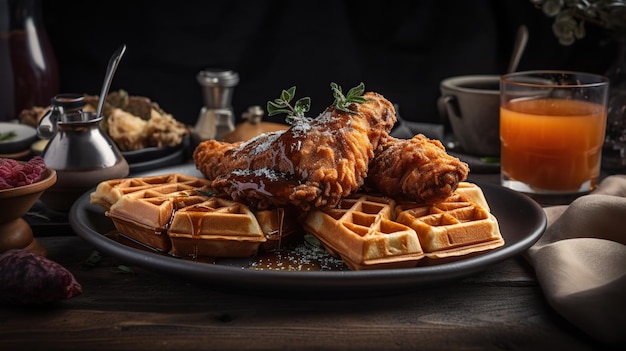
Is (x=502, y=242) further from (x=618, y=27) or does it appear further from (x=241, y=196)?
(x=618, y=27)

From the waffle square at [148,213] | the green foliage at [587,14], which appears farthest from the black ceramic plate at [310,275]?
the green foliage at [587,14]

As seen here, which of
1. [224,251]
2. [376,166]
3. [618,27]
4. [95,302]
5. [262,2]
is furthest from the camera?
[262,2]

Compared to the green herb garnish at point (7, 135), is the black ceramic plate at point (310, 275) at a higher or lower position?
higher

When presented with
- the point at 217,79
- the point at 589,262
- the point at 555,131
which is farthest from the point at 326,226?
the point at 217,79

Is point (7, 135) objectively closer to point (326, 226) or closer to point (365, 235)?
point (326, 226)

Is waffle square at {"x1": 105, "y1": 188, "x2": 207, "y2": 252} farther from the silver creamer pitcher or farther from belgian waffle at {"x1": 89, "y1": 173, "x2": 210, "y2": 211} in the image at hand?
the silver creamer pitcher

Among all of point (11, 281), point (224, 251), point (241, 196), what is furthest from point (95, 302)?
point (241, 196)

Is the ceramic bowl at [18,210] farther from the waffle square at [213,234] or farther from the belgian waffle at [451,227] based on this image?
the belgian waffle at [451,227]
